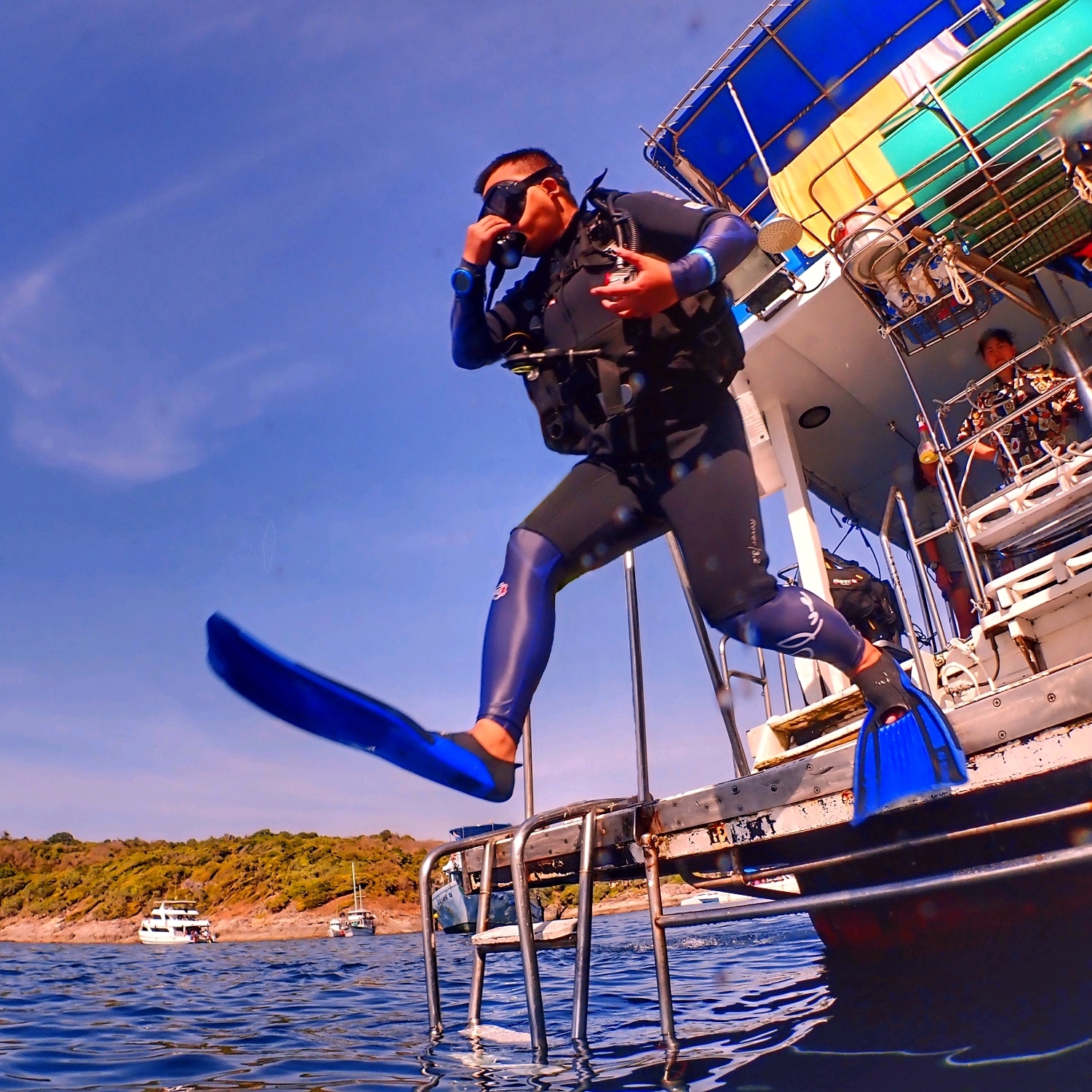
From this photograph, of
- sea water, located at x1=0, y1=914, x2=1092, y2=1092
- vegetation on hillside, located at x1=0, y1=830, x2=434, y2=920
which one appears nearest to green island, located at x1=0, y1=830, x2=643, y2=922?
vegetation on hillside, located at x1=0, y1=830, x2=434, y2=920

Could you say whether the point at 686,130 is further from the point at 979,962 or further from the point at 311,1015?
the point at 311,1015

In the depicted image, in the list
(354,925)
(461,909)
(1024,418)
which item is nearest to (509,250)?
(1024,418)

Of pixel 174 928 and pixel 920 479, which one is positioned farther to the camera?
pixel 174 928

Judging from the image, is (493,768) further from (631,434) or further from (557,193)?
(557,193)

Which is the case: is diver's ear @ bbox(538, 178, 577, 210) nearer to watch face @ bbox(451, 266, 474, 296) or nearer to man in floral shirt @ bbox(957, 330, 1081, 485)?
watch face @ bbox(451, 266, 474, 296)

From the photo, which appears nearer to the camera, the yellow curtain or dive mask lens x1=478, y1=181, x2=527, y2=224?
dive mask lens x1=478, y1=181, x2=527, y2=224

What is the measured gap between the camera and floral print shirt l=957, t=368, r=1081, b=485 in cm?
355

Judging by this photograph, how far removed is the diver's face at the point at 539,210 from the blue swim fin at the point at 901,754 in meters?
1.50

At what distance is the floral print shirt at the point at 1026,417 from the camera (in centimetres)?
355

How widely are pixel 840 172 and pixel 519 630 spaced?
13.8ft

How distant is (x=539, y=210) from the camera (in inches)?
83.9

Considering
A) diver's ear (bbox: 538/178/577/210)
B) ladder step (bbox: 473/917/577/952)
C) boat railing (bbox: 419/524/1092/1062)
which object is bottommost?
ladder step (bbox: 473/917/577/952)

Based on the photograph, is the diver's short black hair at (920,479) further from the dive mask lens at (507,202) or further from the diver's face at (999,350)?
the dive mask lens at (507,202)

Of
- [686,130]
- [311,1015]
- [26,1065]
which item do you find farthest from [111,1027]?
[686,130]
